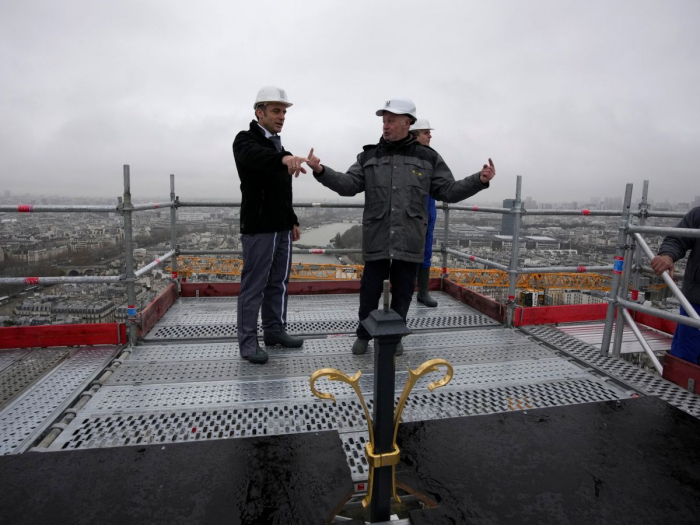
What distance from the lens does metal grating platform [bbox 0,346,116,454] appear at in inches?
84.4

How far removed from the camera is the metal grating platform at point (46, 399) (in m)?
2.14

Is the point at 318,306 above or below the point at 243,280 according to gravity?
below

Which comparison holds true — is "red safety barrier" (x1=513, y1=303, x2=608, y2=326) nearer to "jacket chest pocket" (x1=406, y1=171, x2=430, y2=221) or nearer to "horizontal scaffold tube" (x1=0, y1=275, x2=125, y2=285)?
"jacket chest pocket" (x1=406, y1=171, x2=430, y2=221)

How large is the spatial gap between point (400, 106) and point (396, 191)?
59 cm

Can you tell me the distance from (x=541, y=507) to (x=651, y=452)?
0.73m

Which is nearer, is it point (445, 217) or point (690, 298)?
point (690, 298)

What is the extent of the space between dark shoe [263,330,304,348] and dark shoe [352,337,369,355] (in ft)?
1.46

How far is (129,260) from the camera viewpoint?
11.2ft

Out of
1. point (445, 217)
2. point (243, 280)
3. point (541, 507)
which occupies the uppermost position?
point (445, 217)

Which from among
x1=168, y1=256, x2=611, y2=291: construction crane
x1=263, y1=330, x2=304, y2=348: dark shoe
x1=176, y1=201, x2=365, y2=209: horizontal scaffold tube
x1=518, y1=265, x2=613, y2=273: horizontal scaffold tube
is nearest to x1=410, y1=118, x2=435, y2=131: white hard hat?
x1=176, y1=201, x2=365, y2=209: horizontal scaffold tube

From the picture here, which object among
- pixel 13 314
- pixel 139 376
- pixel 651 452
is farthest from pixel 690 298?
pixel 13 314

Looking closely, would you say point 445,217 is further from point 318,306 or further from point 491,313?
point 318,306

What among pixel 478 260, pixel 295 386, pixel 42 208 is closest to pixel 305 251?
pixel 478 260

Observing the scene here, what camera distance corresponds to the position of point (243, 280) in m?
3.30
